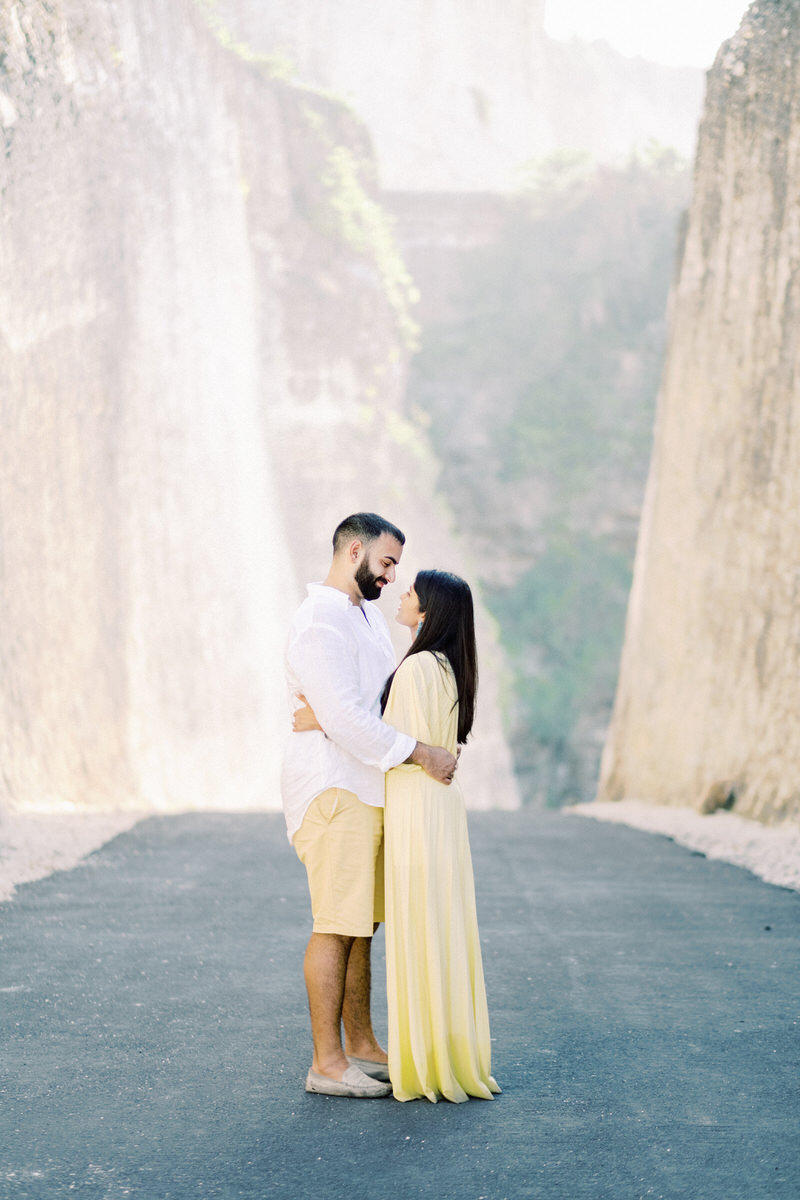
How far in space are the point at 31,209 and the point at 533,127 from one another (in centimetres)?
3731

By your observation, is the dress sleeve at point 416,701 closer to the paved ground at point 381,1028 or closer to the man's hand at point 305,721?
the man's hand at point 305,721

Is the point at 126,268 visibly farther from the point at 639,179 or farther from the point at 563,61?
the point at 563,61

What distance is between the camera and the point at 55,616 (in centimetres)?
1289

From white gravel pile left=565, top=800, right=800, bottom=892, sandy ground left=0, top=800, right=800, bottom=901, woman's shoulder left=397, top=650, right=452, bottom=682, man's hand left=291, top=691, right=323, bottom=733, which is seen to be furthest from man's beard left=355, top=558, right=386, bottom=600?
white gravel pile left=565, top=800, right=800, bottom=892

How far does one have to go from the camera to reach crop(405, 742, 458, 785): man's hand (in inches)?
134

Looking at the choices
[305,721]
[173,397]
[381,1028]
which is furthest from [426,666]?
[173,397]

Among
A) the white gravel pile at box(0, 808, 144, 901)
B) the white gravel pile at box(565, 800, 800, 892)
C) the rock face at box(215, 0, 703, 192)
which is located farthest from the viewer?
the rock face at box(215, 0, 703, 192)

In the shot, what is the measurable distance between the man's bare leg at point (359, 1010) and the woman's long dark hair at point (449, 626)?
79 cm

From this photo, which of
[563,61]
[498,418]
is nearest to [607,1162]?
[498,418]

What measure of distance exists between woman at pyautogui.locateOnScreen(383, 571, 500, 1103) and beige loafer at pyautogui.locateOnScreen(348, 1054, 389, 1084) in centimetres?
22

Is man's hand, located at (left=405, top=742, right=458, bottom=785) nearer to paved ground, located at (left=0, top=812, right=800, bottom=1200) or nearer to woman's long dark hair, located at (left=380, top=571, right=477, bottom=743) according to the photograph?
woman's long dark hair, located at (left=380, top=571, right=477, bottom=743)

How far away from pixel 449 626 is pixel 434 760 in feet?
1.36

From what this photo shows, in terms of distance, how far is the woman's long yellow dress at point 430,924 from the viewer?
10.8ft

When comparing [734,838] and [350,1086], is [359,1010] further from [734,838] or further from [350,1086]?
[734,838]
